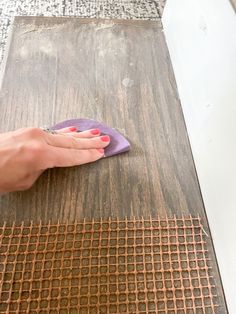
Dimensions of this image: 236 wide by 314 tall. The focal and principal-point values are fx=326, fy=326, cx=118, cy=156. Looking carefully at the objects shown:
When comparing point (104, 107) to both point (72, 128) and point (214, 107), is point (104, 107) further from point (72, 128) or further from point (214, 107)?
point (214, 107)

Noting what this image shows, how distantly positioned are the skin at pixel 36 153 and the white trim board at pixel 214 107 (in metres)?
0.16

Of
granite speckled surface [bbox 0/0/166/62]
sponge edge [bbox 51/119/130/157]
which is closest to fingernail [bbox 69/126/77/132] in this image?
sponge edge [bbox 51/119/130/157]

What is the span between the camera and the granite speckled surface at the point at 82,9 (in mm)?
938

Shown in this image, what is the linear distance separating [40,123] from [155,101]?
0.21 metres

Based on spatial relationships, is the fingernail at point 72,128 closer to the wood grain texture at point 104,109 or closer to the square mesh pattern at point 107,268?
the wood grain texture at point 104,109

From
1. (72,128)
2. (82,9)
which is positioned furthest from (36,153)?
(82,9)

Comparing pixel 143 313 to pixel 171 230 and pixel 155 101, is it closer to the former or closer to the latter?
pixel 171 230

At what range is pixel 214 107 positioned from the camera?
1.54ft

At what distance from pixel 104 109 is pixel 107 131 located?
0.05m

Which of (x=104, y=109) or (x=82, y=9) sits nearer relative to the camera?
(x=104, y=109)

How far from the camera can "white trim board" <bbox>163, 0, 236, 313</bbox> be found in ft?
1.35

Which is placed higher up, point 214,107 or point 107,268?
point 214,107

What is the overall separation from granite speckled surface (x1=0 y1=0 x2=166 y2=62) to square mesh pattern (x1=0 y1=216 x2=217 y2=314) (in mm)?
681

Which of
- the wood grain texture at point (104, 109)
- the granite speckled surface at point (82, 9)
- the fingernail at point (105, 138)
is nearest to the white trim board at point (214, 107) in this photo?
the wood grain texture at point (104, 109)
